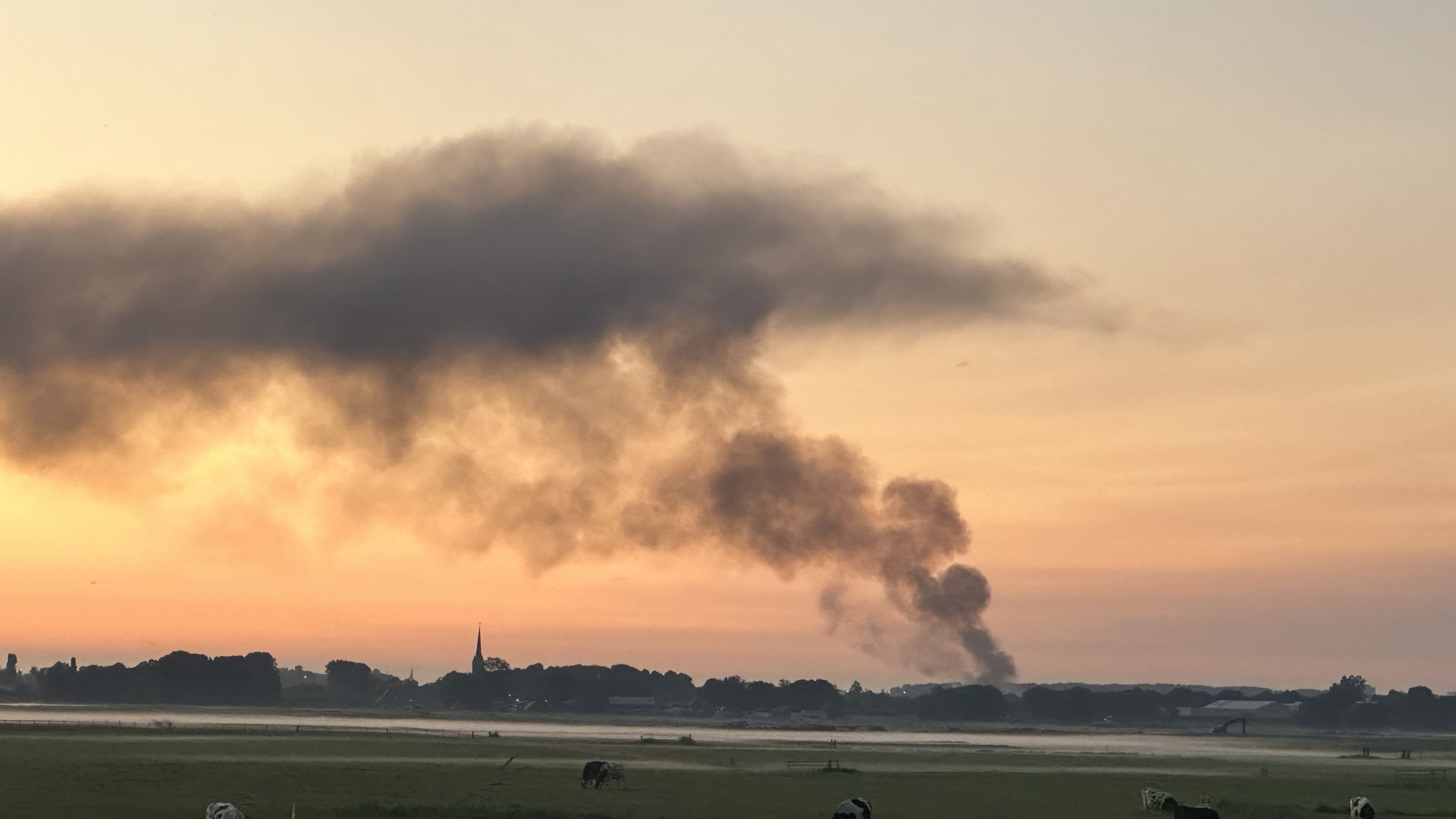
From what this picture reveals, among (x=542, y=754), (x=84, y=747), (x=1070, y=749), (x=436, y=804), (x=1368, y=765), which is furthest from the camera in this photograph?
(x=1070, y=749)

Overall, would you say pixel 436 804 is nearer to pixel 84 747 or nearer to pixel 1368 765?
pixel 84 747

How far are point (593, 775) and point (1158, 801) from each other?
3253 cm

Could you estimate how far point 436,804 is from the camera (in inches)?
2746

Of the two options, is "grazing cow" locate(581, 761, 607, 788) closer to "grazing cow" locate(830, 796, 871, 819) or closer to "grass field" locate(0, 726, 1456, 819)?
"grass field" locate(0, 726, 1456, 819)

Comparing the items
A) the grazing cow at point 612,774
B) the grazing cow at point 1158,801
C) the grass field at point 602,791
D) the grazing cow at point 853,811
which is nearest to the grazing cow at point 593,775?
the grazing cow at point 612,774

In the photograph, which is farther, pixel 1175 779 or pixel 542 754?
pixel 542 754

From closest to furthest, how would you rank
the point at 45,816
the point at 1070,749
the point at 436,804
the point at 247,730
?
the point at 45,816, the point at 436,804, the point at 247,730, the point at 1070,749

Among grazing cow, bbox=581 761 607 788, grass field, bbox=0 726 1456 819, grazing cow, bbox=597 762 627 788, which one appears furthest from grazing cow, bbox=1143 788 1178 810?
grazing cow, bbox=581 761 607 788

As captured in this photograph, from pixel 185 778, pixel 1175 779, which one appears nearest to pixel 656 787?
pixel 185 778

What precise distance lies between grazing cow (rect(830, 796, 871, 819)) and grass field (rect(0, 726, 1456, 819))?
429 centimetres

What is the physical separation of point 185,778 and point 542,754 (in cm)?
4705

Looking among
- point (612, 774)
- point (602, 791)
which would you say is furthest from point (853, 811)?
point (612, 774)

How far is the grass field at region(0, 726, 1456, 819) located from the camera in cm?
6988

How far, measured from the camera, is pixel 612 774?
8600cm
